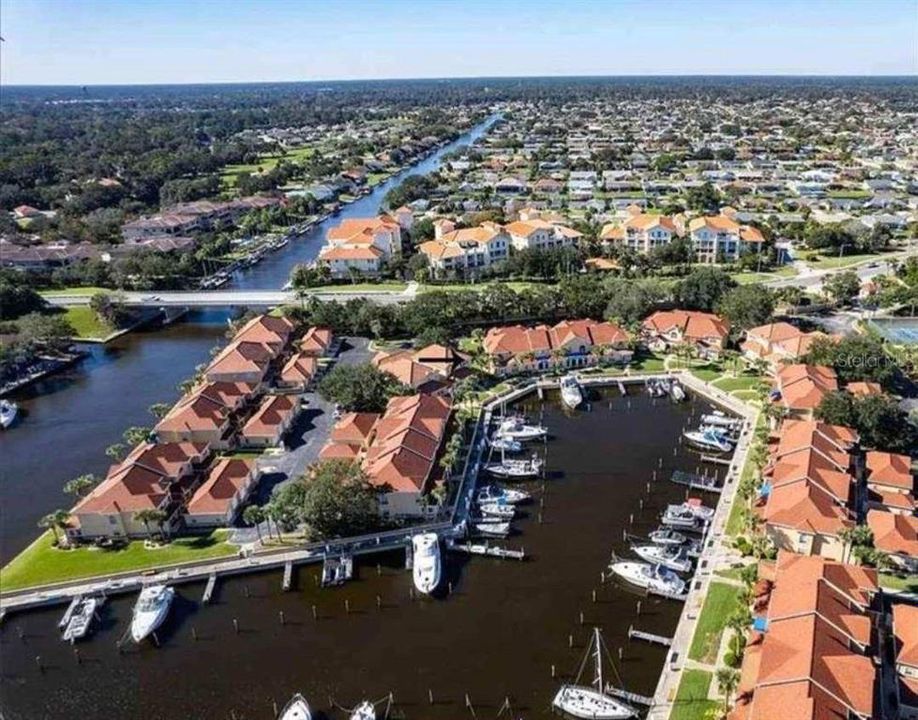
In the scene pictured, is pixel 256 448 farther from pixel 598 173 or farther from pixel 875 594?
pixel 598 173

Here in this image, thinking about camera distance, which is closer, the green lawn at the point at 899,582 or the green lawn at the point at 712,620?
the green lawn at the point at 712,620

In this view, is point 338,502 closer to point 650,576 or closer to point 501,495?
point 501,495

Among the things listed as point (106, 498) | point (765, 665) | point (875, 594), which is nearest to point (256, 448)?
point (106, 498)

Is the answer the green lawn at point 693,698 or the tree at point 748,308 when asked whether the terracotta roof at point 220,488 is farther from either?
the tree at point 748,308

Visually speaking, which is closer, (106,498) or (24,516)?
(106,498)

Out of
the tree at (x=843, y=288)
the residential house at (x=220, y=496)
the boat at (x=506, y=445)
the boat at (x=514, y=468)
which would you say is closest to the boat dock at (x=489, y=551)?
the boat at (x=514, y=468)

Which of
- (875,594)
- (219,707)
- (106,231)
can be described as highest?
(106,231)
